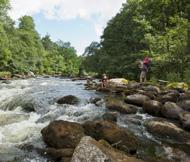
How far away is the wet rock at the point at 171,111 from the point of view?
12.4 m

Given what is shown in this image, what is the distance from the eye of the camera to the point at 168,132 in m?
10.4

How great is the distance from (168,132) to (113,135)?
2.59 m

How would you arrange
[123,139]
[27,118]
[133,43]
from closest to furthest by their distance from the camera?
[123,139] < [27,118] < [133,43]

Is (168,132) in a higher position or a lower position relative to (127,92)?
lower

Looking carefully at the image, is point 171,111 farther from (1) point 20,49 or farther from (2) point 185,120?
(1) point 20,49

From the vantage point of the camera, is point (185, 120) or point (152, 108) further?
point (152, 108)

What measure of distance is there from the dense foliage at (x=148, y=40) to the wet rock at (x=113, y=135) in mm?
12447

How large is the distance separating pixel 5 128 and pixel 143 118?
5.16 metres

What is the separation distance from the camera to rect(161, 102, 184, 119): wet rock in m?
12.4

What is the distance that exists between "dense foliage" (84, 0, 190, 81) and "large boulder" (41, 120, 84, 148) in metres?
13.0

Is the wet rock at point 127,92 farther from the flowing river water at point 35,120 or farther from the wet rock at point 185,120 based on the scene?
the wet rock at point 185,120

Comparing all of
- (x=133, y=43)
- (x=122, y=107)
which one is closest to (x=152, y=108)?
(x=122, y=107)

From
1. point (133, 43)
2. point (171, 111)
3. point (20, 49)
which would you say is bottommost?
point (171, 111)

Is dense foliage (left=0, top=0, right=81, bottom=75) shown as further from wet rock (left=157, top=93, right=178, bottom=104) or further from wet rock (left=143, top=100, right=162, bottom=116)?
wet rock (left=143, top=100, right=162, bottom=116)
